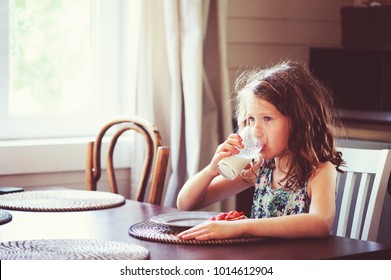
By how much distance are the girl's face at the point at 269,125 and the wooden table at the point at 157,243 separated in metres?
0.26

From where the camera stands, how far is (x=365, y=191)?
2.10m

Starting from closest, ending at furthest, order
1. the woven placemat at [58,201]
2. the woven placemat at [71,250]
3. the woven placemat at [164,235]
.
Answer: the woven placemat at [71,250] → the woven placemat at [164,235] → the woven placemat at [58,201]

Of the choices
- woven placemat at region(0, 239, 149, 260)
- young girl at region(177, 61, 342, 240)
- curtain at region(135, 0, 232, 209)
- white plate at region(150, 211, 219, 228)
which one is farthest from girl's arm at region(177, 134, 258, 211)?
curtain at region(135, 0, 232, 209)

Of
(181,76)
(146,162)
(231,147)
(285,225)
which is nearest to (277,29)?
(181,76)

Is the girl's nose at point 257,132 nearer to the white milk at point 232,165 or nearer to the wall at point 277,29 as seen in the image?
the white milk at point 232,165

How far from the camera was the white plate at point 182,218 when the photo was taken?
180cm

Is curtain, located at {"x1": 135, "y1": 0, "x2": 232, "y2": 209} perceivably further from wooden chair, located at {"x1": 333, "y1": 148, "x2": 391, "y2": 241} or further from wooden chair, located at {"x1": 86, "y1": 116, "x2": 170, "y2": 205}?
wooden chair, located at {"x1": 333, "y1": 148, "x2": 391, "y2": 241}

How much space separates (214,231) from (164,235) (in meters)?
0.11

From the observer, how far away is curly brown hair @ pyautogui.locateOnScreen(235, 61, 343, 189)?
1.88 m

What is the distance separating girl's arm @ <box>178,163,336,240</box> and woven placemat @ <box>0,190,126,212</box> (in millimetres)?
455

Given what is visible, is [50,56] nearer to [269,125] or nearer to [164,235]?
[269,125]

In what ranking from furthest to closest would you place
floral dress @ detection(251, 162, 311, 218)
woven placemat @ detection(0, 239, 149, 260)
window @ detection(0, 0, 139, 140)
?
window @ detection(0, 0, 139, 140) < floral dress @ detection(251, 162, 311, 218) < woven placemat @ detection(0, 239, 149, 260)

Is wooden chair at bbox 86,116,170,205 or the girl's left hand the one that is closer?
the girl's left hand

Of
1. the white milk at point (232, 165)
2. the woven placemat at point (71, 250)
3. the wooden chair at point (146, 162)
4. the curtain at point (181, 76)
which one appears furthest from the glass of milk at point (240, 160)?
the curtain at point (181, 76)
